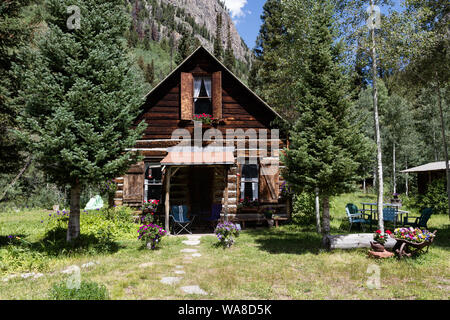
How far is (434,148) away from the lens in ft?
83.8

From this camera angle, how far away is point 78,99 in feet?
22.0

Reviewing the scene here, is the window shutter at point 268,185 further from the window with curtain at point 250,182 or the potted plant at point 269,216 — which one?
the potted plant at point 269,216

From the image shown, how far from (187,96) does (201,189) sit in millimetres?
5043

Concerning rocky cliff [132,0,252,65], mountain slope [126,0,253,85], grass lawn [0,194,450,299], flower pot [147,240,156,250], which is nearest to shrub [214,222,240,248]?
grass lawn [0,194,450,299]

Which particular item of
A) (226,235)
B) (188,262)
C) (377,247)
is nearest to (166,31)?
(226,235)

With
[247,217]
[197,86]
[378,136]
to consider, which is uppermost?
[197,86]

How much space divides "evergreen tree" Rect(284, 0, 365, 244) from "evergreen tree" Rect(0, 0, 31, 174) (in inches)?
330

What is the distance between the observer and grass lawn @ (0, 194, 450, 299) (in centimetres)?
479

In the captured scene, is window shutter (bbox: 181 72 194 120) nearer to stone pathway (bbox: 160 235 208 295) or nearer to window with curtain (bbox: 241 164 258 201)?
window with curtain (bbox: 241 164 258 201)

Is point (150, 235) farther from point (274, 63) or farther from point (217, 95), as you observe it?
point (274, 63)

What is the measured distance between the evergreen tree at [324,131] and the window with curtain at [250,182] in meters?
4.01
